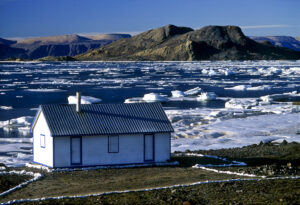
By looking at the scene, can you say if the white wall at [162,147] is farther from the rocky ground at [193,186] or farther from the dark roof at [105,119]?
the rocky ground at [193,186]

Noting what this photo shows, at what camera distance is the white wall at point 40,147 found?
1802 cm

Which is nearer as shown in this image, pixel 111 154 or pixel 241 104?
pixel 111 154

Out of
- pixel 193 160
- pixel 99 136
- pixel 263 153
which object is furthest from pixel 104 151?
pixel 263 153

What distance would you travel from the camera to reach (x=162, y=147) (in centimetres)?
1891

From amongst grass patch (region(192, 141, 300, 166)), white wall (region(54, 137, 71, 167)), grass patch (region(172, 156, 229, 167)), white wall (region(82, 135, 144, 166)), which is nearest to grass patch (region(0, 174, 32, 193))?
white wall (region(54, 137, 71, 167))

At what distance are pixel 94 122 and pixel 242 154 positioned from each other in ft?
20.9

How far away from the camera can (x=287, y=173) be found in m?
16.8

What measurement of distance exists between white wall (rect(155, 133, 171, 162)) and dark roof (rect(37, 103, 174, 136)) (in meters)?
0.27

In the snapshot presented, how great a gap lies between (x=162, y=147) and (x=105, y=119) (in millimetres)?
2200

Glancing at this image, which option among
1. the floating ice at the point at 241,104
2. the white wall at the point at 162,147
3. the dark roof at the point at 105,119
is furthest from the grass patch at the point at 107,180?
the floating ice at the point at 241,104

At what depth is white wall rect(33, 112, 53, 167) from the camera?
18.0m

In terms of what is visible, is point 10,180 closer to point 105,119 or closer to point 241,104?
point 105,119

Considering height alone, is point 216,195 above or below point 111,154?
below

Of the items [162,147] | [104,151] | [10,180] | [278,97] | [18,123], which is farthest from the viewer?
[278,97]
